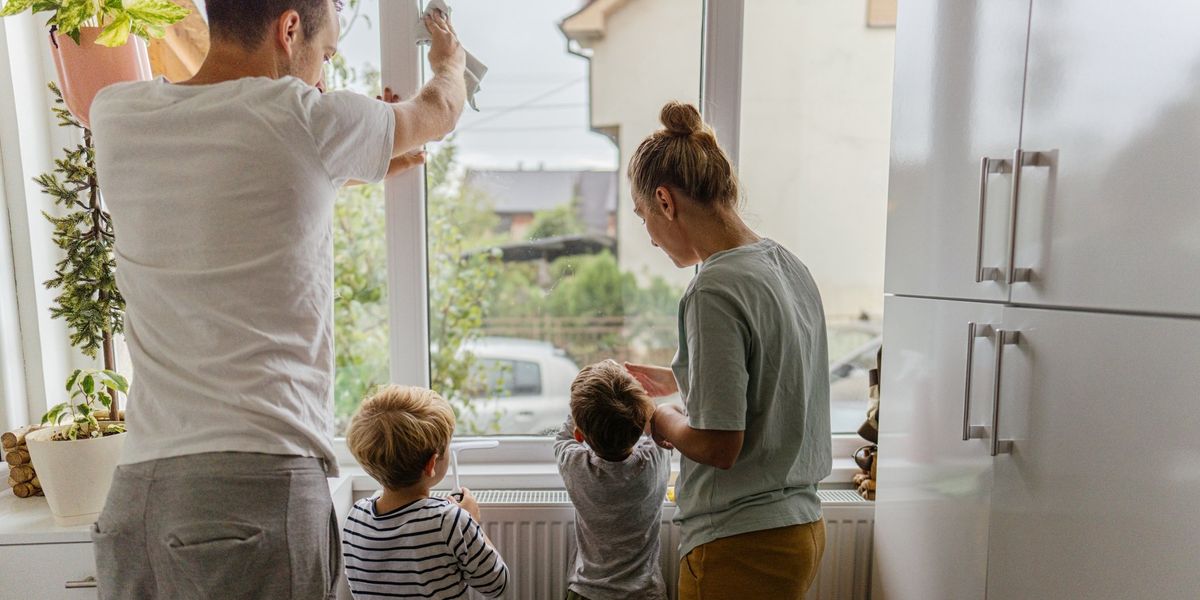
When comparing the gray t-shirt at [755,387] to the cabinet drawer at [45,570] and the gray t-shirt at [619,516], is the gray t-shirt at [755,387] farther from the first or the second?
the cabinet drawer at [45,570]

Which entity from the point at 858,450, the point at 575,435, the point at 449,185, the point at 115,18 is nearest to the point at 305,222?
the point at 115,18

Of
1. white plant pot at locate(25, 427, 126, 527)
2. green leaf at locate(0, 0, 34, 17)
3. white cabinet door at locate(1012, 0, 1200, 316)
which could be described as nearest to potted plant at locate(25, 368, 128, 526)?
white plant pot at locate(25, 427, 126, 527)

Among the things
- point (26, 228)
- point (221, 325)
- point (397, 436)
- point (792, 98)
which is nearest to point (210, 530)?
point (221, 325)

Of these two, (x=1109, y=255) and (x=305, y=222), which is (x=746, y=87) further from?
(x=305, y=222)

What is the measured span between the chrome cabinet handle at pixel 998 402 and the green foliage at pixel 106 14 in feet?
4.94

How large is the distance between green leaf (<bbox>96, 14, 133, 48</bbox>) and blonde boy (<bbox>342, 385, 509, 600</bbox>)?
2.46 feet

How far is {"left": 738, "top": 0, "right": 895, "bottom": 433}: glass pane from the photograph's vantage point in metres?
1.77

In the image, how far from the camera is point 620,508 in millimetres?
1404

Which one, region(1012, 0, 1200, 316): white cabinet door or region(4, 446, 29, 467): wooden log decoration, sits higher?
region(1012, 0, 1200, 316): white cabinet door

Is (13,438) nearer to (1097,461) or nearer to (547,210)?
(547,210)

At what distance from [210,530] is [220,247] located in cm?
34

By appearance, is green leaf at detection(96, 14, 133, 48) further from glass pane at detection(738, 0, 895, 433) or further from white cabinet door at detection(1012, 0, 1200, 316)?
white cabinet door at detection(1012, 0, 1200, 316)

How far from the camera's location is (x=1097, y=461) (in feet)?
3.11

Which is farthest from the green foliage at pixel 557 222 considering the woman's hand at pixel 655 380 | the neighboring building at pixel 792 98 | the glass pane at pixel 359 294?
the woman's hand at pixel 655 380
